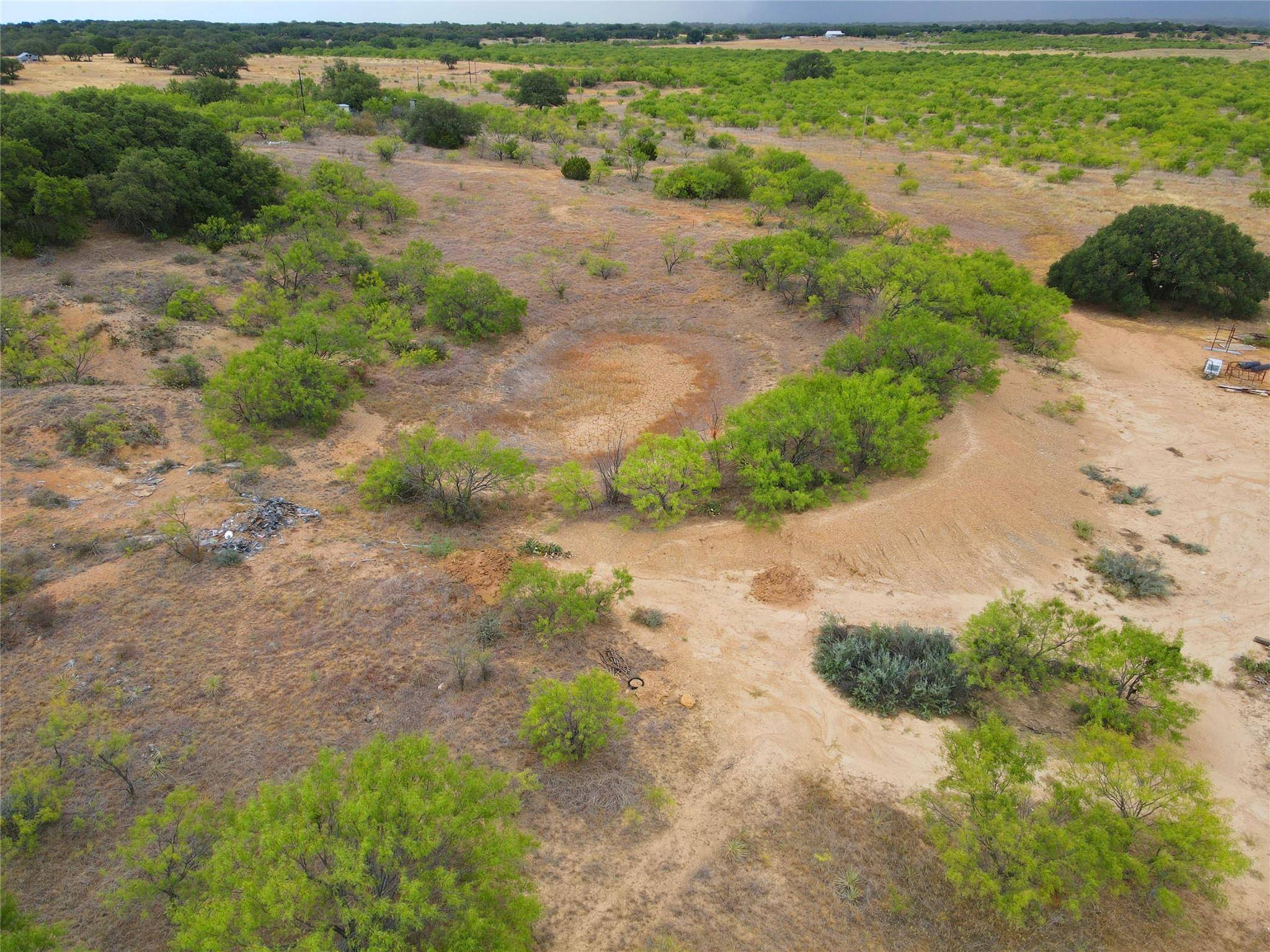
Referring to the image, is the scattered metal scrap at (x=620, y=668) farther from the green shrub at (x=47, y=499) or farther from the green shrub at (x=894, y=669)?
the green shrub at (x=47, y=499)

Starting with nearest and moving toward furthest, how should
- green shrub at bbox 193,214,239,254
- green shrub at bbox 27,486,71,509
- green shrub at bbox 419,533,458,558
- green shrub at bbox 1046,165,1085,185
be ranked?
green shrub at bbox 27,486,71,509 < green shrub at bbox 419,533,458,558 < green shrub at bbox 193,214,239,254 < green shrub at bbox 1046,165,1085,185

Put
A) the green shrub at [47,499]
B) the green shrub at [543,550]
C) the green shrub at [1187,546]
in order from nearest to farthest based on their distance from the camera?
the green shrub at [47,499], the green shrub at [543,550], the green shrub at [1187,546]

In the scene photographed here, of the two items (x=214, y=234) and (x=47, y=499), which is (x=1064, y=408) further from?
(x=214, y=234)

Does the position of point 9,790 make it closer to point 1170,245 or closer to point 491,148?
point 1170,245

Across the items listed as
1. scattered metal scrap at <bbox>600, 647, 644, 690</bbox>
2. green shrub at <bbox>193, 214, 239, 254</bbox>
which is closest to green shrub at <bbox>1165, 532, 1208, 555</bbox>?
scattered metal scrap at <bbox>600, 647, 644, 690</bbox>

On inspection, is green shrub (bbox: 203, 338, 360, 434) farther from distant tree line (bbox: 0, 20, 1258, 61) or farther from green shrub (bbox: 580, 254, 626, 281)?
distant tree line (bbox: 0, 20, 1258, 61)

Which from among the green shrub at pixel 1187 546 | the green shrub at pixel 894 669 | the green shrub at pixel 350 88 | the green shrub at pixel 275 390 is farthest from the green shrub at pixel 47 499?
the green shrub at pixel 350 88

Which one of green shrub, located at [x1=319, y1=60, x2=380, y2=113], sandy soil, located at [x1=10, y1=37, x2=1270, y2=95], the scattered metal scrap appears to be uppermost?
sandy soil, located at [x1=10, y1=37, x2=1270, y2=95]
